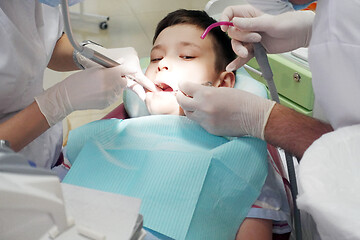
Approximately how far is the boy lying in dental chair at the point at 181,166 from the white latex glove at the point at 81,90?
16cm

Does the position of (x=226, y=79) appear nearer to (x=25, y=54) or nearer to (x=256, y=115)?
(x=256, y=115)

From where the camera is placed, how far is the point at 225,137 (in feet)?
4.48

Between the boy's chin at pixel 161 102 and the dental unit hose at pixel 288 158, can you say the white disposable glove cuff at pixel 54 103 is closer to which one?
the boy's chin at pixel 161 102

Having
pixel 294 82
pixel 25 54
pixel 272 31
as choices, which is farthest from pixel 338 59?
pixel 294 82

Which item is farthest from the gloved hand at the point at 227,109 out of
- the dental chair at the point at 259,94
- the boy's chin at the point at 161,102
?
the dental chair at the point at 259,94

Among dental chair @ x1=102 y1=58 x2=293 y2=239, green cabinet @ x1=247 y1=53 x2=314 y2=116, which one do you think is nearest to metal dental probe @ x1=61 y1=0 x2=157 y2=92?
dental chair @ x1=102 y1=58 x2=293 y2=239

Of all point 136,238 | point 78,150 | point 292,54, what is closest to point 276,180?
point 78,150

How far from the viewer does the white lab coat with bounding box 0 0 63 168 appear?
116 centimetres

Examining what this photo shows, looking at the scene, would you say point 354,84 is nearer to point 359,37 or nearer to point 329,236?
point 359,37

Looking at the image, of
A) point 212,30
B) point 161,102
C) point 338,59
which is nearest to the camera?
point 338,59

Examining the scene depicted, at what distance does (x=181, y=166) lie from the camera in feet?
3.95

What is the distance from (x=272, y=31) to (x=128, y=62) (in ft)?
1.86

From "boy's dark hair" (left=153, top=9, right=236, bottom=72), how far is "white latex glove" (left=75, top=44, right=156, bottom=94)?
23 centimetres

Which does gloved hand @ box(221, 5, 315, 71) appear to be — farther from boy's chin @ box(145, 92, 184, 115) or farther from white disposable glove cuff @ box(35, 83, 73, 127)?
white disposable glove cuff @ box(35, 83, 73, 127)
